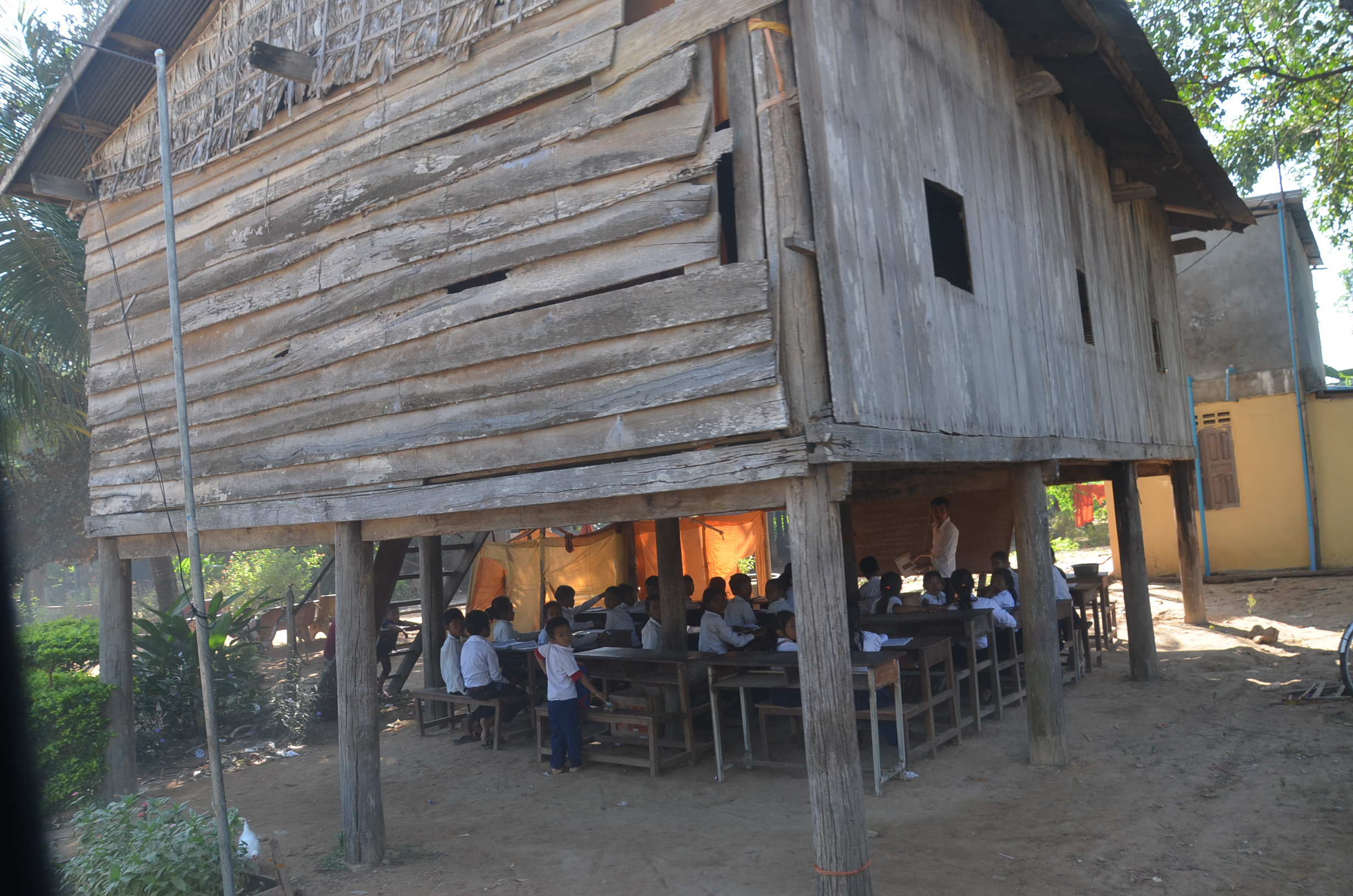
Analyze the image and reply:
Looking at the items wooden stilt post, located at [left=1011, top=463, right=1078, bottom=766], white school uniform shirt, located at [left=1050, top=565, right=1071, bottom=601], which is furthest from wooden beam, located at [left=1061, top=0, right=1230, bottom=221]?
white school uniform shirt, located at [left=1050, top=565, right=1071, bottom=601]

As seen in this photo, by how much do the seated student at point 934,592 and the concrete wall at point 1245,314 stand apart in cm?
918

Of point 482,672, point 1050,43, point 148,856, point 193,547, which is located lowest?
point 148,856

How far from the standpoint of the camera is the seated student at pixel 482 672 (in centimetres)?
989

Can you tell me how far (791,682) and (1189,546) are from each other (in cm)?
960

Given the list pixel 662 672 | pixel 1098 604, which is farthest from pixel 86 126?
pixel 1098 604

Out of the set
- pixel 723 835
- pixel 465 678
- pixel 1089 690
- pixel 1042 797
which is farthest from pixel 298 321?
pixel 1089 690

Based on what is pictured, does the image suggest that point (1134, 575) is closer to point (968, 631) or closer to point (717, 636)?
point (968, 631)

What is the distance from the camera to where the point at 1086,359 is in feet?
30.4

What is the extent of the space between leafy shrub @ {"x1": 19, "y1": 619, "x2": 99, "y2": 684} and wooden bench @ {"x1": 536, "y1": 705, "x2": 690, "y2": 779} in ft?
15.1

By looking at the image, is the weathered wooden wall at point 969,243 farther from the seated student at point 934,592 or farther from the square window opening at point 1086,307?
the seated student at point 934,592

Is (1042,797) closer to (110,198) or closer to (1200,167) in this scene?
(1200,167)

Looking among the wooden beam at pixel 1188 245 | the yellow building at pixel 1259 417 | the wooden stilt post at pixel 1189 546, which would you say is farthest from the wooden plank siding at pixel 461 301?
the yellow building at pixel 1259 417

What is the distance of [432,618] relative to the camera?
11.7 metres

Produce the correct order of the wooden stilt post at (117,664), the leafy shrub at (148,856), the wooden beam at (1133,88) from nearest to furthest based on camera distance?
the leafy shrub at (148,856) → the wooden beam at (1133,88) → the wooden stilt post at (117,664)
